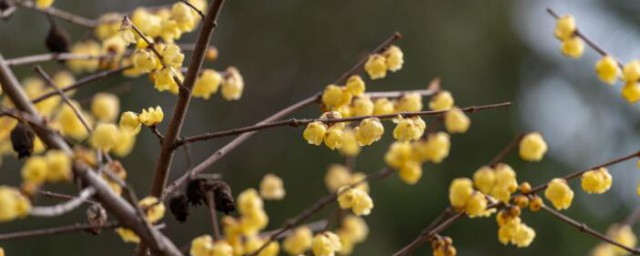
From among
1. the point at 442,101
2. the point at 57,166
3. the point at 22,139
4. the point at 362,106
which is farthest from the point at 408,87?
the point at 57,166

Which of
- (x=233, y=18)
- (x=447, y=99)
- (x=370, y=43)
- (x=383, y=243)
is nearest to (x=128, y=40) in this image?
(x=447, y=99)

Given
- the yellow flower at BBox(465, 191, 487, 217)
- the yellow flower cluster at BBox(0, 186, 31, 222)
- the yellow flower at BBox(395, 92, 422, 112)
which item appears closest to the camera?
the yellow flower cluster at BBox(0, 186, 31, 222)

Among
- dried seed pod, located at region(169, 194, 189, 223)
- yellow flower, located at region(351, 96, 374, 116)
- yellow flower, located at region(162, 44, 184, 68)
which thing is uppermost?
yellow flower, located at region(162, 44, 184, 68)

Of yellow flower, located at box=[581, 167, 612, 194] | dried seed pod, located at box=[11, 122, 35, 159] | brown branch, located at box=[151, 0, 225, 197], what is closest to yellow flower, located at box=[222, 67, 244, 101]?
brown branch, located at box=[151, 0, 225, 197]

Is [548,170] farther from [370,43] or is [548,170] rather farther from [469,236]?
[370,43]

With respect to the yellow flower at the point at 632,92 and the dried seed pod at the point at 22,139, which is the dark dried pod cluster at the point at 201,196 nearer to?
the dried seed pod at the point at 22,139

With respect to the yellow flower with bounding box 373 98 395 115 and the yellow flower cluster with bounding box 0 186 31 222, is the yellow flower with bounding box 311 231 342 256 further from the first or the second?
the yellow flower cluster with bounding box 0 186 31 222
